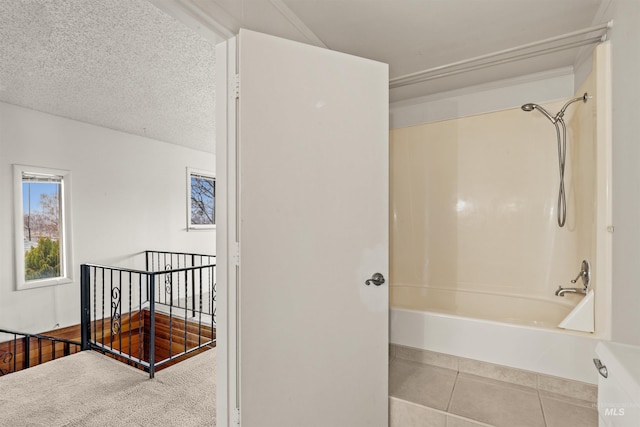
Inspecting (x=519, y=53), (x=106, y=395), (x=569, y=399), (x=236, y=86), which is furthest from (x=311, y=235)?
(x=106, y=395)

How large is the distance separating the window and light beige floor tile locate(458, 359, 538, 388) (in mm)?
4569

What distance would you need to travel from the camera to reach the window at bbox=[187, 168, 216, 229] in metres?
5.39

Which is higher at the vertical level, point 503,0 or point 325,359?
point 503,0

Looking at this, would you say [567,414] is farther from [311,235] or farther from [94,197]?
[94,197]

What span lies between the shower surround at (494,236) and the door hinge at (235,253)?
1291mm

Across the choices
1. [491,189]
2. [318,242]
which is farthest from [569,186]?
[318,242]

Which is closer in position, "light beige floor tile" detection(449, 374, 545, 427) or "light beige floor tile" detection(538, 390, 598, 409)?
"light beige floor tile" detection(449, 374, 545, 427)

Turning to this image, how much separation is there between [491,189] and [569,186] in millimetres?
513

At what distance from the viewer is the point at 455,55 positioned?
2.25 metres

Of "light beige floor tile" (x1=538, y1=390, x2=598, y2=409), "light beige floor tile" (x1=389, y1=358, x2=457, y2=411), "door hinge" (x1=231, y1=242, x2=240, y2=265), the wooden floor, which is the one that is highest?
"door hinge" (x1=231, y1=242, x2=240, y2=265)

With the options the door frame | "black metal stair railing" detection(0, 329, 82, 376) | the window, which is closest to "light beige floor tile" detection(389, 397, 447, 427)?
the door frame

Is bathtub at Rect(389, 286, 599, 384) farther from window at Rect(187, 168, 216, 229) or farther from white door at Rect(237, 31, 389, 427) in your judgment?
window at Rect(187, 168, 216, 229)

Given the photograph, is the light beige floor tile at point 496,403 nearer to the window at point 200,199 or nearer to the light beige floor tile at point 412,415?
the light beige floor tile at point 412,415

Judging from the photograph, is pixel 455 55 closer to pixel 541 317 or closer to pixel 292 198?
pixel 292 198
